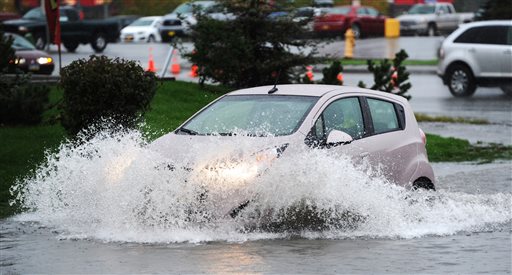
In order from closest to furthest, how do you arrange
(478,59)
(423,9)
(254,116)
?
(254,116) → (478,59) → (423,9)

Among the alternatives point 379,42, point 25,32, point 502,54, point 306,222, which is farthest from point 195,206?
point 379,42

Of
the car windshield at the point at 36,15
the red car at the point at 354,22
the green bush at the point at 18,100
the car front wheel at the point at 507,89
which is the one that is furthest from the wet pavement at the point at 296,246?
the red car at the point at 354,22

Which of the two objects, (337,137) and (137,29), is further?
(137,29)

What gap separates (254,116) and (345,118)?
3.12 feet

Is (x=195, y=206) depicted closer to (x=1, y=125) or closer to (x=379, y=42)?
(x=1, y=125)

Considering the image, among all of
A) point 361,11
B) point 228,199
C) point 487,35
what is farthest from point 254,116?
point 361,11

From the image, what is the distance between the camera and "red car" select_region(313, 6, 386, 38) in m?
56.7

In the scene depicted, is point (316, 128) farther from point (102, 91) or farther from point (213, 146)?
point (102, 91)

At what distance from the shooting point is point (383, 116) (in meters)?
14.1

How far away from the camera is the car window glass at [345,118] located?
1325 centimetres

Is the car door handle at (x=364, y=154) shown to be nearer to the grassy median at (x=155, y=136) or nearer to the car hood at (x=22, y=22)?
the grassy median at (x=155, y=136)

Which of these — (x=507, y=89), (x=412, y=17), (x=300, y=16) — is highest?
(x=300, y=16)

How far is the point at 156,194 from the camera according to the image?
1222cm

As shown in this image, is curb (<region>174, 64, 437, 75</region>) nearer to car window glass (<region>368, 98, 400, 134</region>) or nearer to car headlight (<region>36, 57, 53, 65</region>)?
car headlight (<region>36, 57, 53, 65</region>)
